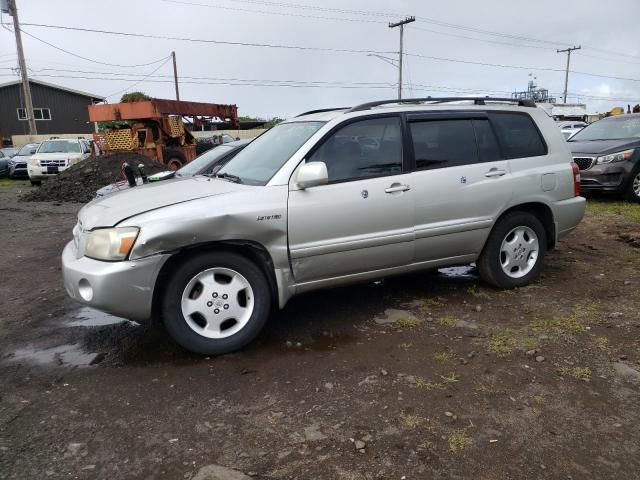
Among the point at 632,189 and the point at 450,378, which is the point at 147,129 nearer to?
the point at 632,189

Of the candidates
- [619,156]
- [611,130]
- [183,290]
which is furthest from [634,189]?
[183,290]

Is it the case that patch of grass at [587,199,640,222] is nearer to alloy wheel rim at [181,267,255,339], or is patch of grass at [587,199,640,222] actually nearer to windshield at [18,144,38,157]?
alloy wheel rim at [181,267,255,339]

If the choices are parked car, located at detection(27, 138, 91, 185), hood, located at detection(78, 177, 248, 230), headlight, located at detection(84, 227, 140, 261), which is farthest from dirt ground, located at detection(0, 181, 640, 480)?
parked car, located at detection(27, 138, 91, 185)


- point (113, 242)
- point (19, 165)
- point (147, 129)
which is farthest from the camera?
point (19, 165)

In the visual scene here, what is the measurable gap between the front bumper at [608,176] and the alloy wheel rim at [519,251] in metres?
5.62

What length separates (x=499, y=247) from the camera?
4.97 m

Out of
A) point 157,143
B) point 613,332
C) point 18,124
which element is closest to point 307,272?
point 613,332

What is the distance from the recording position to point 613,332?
408 cm

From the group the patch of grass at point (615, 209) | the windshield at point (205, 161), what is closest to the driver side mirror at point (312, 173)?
the windshield at point (205, 161)

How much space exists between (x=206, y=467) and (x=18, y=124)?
48583 millimetres

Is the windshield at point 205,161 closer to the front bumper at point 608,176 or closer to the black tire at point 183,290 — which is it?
the black tire at point 183,290

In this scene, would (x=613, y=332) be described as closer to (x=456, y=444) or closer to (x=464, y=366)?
(x=464, y=366)

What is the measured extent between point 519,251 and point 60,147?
18557mm

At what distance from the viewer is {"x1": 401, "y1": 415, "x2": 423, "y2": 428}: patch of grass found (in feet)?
9.48
